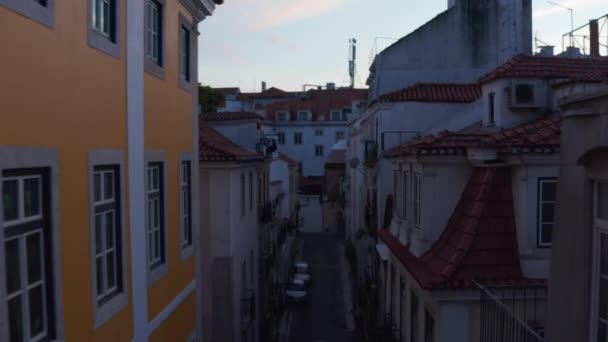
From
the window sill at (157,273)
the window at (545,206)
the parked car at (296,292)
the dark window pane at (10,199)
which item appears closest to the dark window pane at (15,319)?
the dark window pane at (10,199)

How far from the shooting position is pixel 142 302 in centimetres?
834

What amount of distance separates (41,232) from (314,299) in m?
28.2

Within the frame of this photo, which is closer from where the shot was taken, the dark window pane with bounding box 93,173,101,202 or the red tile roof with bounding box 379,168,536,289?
the dark window pane with bounding box 93,173,101,202

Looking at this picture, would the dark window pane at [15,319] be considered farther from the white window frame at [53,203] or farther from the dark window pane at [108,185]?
the dark window pane at [108,185]

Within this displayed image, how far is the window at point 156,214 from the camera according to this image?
29.8 ft

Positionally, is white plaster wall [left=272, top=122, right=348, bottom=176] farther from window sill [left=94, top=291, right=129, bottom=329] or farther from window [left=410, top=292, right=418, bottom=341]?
window sill [left=94, top=291, right=129, bottom=329]

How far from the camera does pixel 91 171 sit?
6492 mm

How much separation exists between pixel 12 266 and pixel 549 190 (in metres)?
8.54

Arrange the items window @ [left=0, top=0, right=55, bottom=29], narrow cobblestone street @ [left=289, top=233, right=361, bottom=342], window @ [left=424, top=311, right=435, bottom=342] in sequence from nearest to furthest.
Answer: window @ [left=0, top=0, right=55, bottom=29] < window @ [left=424, top=311, right=435, bottom=342] < narrow cobblestone street @ [left=289, top=233, right=361, bottom=342]

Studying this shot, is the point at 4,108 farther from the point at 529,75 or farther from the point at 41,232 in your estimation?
the point at 529,75

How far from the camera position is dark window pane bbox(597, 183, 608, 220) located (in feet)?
16.3

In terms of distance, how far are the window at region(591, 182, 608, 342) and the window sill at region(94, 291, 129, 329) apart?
4.86 metres

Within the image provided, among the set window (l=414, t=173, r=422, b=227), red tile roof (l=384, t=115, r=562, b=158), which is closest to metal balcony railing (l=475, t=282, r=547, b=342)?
red tile roof (l=384, t=115, r=562, b=158)

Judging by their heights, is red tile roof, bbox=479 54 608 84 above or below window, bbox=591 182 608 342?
above
